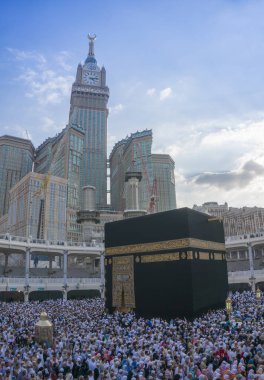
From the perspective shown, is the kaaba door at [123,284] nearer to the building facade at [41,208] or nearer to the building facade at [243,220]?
the building facade at [41,208]

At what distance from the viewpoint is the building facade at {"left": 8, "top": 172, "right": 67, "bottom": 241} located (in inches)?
3462

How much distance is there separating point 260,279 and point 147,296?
19.7 meters

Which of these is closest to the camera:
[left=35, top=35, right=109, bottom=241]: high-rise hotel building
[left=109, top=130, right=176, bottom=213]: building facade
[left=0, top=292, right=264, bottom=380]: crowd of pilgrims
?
[left=0, top=292, right=264, bottom=380]: crowd of pilgrims

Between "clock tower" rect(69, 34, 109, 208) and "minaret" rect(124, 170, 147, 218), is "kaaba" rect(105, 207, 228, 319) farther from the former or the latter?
"clock tower" rect(69, 34, 109, 208)

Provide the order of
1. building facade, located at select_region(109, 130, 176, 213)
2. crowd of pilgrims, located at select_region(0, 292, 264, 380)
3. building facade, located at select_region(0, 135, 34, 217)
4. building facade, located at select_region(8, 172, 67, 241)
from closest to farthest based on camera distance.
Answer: crowd of pilgrims, located at select_region(0, 292, 264, 380)
building facade, located at select_region(8, 172, 67, 241)
building facade, located at select_region(109, 130, 176, 213)
building facade, located at select_region(0, 135, 34, 217)

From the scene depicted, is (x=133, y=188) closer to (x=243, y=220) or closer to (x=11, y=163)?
(x=243, y=220)

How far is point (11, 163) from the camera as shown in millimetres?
124125

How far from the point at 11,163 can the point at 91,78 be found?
53.3 metres

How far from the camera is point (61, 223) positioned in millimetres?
91375

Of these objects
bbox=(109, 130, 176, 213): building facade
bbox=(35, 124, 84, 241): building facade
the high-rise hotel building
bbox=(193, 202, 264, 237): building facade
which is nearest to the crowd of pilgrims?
the high-rise hotel building

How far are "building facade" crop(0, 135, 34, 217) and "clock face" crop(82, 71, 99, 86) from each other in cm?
3869

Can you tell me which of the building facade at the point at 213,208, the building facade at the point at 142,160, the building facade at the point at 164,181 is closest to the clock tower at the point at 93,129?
the building facade at the point at 142,160

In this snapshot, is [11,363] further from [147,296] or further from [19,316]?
[147,296]

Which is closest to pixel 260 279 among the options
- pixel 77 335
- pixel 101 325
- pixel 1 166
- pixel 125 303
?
pixel 125 303
